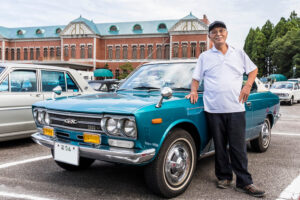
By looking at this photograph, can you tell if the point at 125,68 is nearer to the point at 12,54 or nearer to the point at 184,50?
the point at 184,50

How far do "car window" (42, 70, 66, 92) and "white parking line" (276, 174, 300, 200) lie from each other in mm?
4926

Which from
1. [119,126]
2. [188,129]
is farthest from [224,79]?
[119,126]

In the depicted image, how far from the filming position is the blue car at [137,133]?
295 cm

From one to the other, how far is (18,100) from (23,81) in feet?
1.53

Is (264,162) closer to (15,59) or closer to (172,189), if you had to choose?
(172,189)

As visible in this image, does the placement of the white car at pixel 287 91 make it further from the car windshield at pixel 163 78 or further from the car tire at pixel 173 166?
the car tire at pixel 173 166

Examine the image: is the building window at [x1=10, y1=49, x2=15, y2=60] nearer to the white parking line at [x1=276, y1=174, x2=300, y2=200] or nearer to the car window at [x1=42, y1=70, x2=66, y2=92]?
the car window at [x1=42, y1=70, x2=66, y2=92]

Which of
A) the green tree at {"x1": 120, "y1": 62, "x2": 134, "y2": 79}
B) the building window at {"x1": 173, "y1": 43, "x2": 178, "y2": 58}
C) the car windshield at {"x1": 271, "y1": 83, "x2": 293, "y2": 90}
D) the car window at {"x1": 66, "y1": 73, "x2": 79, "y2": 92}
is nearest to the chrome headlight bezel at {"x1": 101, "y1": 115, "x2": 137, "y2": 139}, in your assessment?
the car window at {"x1": 66, "y1": 73, "x2": 79, "y2": 92}

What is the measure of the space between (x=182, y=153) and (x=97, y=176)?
1371mm

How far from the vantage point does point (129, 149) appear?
2963 millimetres

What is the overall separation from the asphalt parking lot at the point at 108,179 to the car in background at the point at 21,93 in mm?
527

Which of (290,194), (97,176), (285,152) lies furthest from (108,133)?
(285,152)

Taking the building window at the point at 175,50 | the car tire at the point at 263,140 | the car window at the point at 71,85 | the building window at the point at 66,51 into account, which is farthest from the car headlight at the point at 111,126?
the building window at the point at 66,51

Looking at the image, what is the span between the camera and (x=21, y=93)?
19.4 feet
